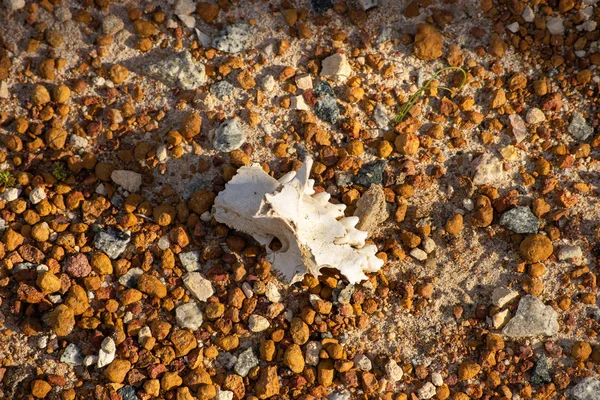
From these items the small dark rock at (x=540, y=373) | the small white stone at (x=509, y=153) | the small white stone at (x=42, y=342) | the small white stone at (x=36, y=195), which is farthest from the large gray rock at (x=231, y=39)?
the small dark rock at (x=540, y=373)

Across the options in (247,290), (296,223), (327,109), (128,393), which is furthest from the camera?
(327,109)

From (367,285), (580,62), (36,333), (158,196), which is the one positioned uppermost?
(580,62)

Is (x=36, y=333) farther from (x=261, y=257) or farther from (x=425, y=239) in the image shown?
(x=425, y=239)

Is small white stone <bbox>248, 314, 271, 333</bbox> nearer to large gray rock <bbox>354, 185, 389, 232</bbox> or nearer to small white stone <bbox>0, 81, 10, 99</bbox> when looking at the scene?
large gray rock <bbox>354, 185, 389, 232</bbox>

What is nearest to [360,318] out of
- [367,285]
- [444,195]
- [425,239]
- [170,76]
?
Result: [367,285]

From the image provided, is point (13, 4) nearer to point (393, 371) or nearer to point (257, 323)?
point (257, 323)

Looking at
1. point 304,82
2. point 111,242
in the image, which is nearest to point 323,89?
→ point 304,82
